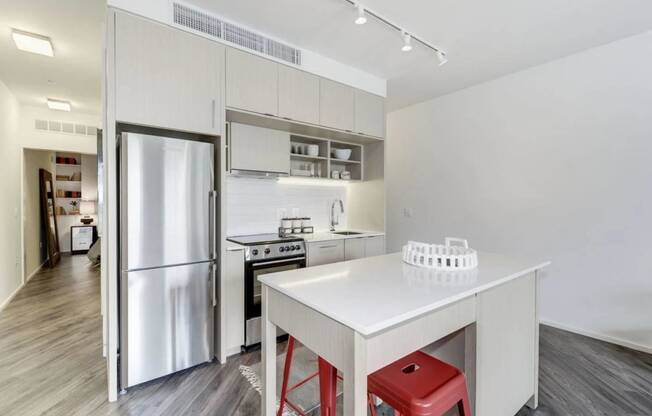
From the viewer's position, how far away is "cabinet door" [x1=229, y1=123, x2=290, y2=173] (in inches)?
111

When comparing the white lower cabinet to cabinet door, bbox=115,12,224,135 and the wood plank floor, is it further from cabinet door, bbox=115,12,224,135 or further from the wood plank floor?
cabinet door, bbox=115,12,224,135

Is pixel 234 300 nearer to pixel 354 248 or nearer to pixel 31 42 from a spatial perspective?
pixel 354 248

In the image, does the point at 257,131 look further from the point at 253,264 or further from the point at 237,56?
the point at 253,264

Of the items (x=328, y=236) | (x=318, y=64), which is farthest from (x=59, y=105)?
(x=328, y=236)

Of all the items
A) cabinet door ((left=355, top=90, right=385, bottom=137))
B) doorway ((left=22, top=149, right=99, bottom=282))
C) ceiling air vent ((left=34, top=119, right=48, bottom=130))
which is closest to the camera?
cabinet door ((left=355, top=90, right=385, bottom=137))

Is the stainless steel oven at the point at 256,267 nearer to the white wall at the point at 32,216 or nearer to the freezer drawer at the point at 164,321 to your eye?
the freezer drawer at the point at 164,321

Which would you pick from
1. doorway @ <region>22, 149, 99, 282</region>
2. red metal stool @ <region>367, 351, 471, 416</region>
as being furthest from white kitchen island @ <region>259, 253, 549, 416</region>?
doorway @ <region>22, 149, 99, 282</region>

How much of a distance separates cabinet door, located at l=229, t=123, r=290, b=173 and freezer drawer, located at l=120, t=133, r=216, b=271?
49 cm

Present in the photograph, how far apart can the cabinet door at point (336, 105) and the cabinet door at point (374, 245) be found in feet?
4.25

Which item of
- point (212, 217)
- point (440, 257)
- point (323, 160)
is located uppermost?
point (323, 160)

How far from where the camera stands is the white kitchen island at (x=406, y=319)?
1024mm

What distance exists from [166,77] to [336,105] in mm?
1645

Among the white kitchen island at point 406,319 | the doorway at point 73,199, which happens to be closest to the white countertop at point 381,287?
the white kitchen island at point 406,319

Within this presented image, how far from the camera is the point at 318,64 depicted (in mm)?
3062
